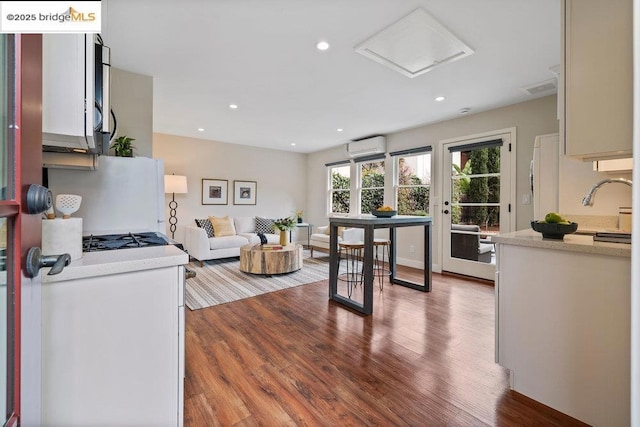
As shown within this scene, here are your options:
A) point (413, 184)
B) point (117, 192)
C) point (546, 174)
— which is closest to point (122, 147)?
point (117, 192)

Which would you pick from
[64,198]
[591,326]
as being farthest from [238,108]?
[591,326]

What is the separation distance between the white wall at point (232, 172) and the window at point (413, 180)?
2.89m

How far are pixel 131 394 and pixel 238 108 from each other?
11.9 ft

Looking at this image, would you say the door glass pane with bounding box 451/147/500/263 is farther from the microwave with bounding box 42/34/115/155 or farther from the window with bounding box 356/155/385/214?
the microwave with bounding box 42/34/115/155

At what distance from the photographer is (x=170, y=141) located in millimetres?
5418

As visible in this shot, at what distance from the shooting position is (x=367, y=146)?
5391 mm

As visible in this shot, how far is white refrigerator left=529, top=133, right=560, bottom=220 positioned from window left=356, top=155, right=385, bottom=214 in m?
2.83

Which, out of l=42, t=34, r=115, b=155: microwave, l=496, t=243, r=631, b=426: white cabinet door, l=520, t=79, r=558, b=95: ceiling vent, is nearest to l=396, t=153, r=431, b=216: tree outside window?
l=520, t=79, r=558, b=95: ceiling vent

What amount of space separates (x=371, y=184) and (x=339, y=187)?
986 mm

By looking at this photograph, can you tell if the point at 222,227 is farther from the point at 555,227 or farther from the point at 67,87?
the point at 555,227

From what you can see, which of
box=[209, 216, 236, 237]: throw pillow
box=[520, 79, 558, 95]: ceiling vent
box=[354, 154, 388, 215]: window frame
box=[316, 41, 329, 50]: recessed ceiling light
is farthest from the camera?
box=[354, 154, 388, 215]: window frame

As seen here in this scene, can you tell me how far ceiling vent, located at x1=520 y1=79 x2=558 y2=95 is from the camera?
2.97m

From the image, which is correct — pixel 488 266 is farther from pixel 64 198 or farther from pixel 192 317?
pixel 64 198

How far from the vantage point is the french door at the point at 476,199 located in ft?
12.5
